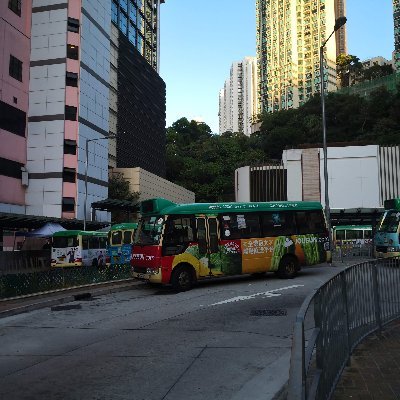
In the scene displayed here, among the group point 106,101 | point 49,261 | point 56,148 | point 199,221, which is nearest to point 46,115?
point 56,148

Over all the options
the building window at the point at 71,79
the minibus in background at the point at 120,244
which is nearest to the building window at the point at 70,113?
the building window at the point at 71,79

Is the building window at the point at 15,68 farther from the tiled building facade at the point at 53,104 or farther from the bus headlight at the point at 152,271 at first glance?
the bus headlight at the point at 152,271

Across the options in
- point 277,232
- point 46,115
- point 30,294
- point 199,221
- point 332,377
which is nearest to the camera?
point 332,377

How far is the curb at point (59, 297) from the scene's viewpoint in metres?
11.9

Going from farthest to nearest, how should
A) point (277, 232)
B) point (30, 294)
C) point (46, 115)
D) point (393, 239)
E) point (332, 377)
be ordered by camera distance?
point (46, 115), point (393, 239), point (277, 232), point (30, 294), point (332, 377)

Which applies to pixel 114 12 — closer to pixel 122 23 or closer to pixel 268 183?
pixel 122 23

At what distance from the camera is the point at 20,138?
43.6 meters

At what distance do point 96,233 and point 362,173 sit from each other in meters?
28.3

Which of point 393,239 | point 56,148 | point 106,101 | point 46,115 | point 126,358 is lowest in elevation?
point 126,358

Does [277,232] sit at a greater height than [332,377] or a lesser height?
greater

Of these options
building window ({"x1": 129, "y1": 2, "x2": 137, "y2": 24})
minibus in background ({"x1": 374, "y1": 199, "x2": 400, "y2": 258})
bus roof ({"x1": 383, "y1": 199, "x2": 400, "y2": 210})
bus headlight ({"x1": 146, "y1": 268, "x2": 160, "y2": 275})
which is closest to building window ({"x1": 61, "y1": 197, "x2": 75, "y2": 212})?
minibus in background ({"x1": 374, "y1": 199, "x2": 400, "y2": 258})

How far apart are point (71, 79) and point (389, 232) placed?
37673 millimetres

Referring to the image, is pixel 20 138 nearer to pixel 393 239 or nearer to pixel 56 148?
pixel 56 148

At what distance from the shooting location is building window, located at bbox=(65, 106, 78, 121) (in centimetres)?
4665
